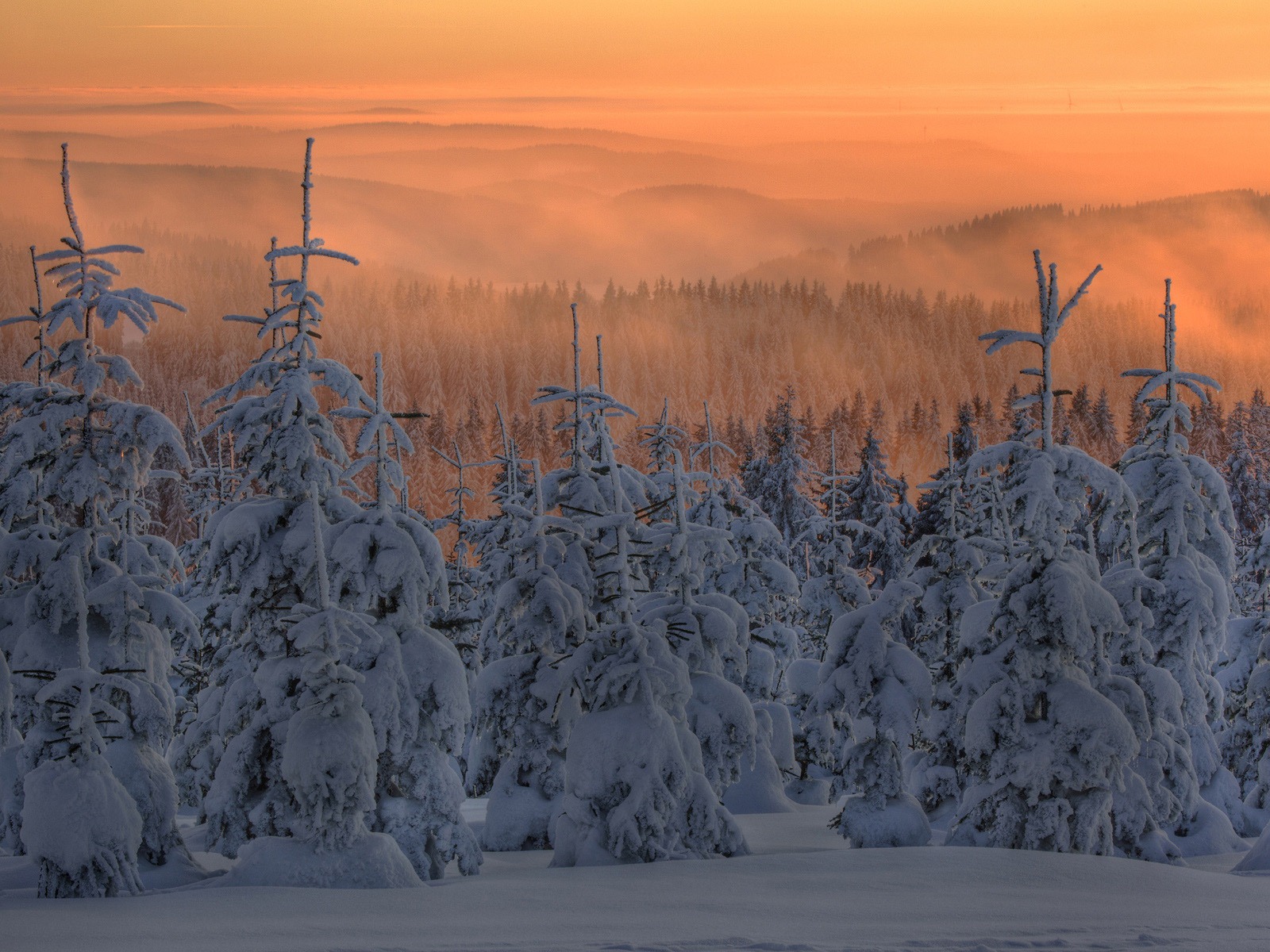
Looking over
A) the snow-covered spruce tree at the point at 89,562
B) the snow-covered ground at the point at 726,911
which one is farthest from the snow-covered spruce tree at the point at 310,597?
the snow-covered ground at the point at 726,911

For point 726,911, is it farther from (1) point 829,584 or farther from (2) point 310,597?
(1) point 829,584

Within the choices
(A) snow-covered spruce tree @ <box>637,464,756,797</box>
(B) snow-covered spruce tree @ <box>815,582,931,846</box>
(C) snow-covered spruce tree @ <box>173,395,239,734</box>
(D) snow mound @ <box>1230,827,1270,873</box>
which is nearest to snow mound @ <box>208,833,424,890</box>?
(C) snow-covered spruce tree @ <box>173,395,239,734</box>

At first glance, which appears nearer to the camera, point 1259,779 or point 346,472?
point 346,472

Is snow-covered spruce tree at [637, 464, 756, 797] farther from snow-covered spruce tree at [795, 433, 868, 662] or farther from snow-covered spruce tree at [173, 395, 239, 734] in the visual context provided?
snow-covered spruce tree at [795, 433, 868, 662]

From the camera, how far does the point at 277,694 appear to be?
20.2 m

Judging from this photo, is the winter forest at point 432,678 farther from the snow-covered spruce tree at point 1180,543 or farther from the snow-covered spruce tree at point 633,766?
the snow-covered spruce tree at point 1180,543

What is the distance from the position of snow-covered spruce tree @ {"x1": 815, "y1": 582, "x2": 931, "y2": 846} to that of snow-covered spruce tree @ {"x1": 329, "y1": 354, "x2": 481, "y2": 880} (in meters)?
7.55

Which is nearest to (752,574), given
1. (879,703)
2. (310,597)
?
(879,703)

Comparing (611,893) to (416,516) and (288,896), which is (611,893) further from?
(416,516)

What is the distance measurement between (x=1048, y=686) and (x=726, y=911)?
9123 millimetres

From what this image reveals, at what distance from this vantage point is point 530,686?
2488cm

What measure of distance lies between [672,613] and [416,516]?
5035mm

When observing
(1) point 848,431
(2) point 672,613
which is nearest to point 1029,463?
(2) point 672,613

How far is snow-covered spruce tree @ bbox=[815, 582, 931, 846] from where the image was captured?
2484cm
